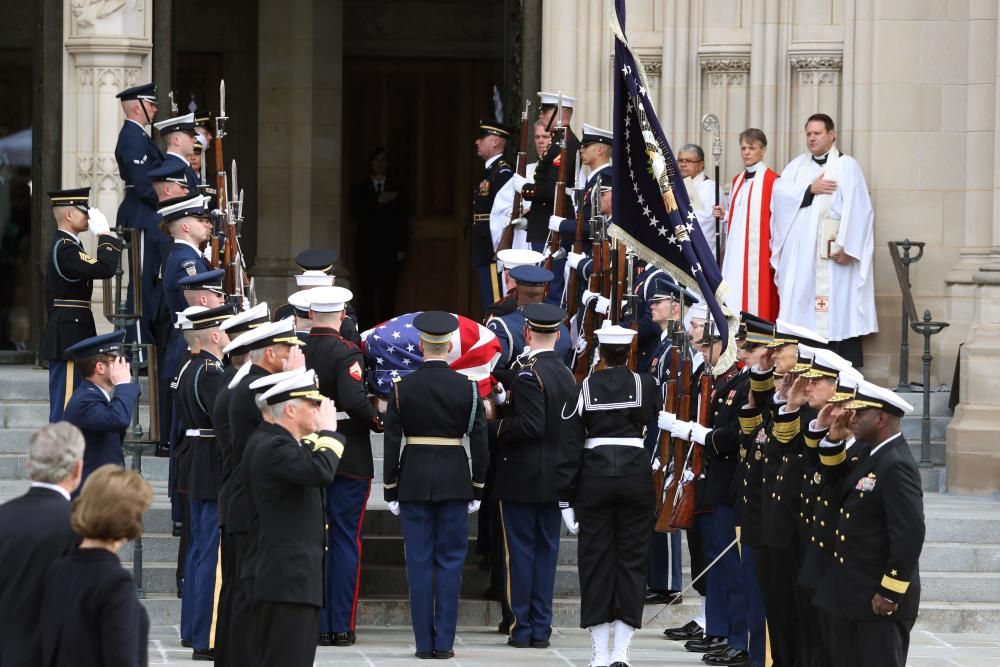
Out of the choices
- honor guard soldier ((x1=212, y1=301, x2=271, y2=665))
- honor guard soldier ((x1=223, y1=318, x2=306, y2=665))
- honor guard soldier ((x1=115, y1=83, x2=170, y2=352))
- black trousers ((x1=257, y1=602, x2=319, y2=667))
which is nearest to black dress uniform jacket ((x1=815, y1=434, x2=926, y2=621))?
black trousers ((x1=257, y1=602, x2=319, y2=667))

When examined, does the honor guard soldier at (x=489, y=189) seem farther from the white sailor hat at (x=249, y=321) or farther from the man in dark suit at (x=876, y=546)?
the man in dark suit at (x=876, y=546)

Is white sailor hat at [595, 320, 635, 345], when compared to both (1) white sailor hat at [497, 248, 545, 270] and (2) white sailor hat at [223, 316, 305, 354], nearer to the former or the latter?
(2) white sailor hat at [223, 316, 305, 354]

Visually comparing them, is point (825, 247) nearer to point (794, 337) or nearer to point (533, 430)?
point (533, 430)

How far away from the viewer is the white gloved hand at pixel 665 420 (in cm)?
1070

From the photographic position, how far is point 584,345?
12367 mm

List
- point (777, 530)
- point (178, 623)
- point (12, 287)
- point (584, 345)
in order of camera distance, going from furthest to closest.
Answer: point (12, 287) < point (584, 345) < point (178, 623) < point (777, 530)

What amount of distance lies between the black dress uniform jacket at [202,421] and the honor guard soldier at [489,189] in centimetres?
436

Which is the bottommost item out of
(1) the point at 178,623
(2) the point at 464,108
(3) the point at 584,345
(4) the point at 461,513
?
(1) the point at 178,623

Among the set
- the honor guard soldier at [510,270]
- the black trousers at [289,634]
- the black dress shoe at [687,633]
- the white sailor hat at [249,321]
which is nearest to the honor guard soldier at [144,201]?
the honor guard soldier at [510,270]

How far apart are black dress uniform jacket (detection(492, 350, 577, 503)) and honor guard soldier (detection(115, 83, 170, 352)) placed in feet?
9.05

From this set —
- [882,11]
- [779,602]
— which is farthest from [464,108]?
[779,602]

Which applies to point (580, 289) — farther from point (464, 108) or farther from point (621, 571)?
point (464, 108)

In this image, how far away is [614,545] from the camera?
10.4m

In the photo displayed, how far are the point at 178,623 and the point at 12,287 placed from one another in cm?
667
